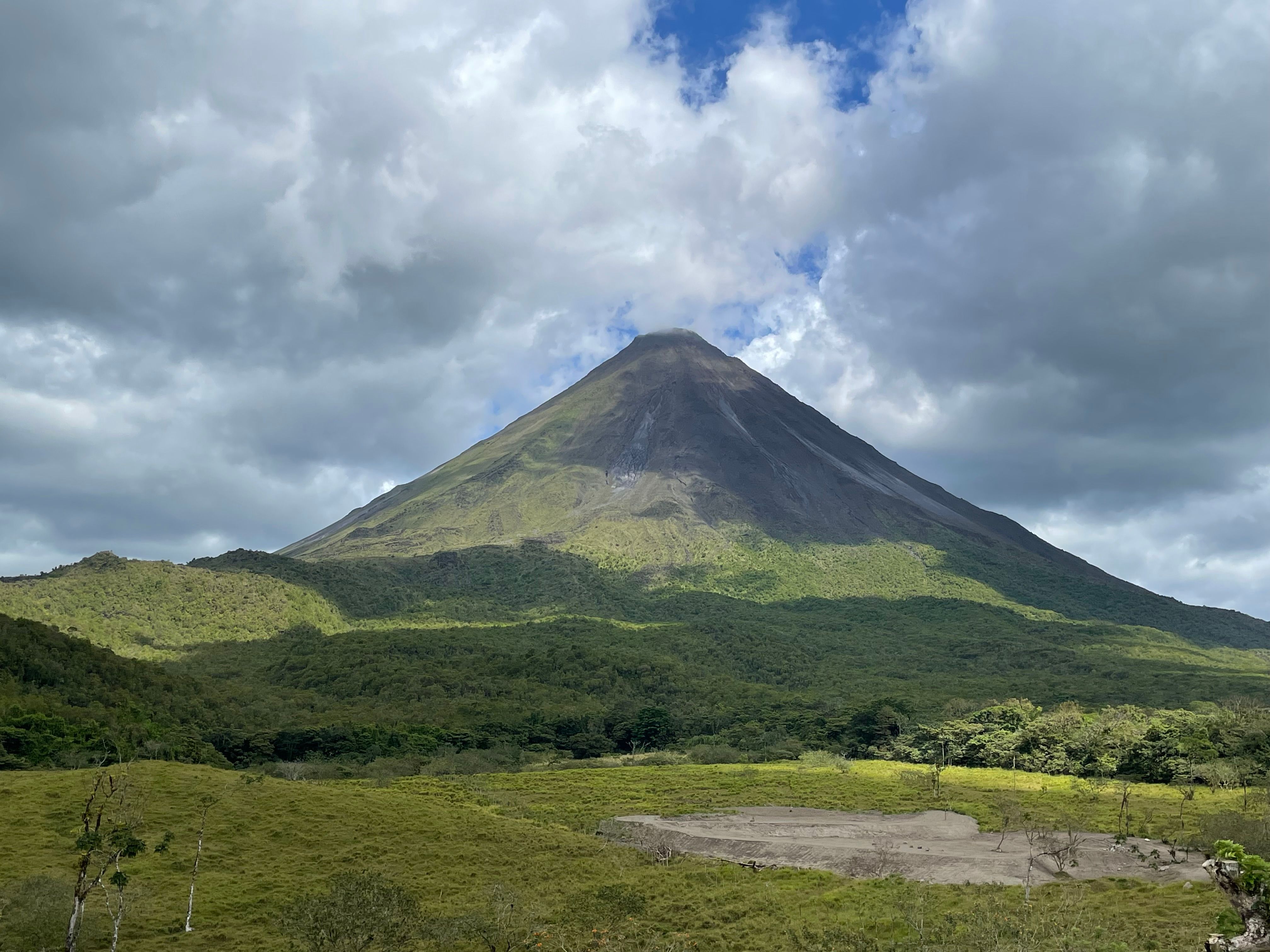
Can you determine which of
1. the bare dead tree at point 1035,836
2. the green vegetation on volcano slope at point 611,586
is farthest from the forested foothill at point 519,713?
the green vegetation on volcano slope at point 611,586

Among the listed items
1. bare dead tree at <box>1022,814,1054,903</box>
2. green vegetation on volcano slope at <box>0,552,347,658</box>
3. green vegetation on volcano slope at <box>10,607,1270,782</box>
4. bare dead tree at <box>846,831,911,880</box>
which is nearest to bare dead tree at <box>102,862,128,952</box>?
green vegetation on volcano slope at <box>10,607,1270,782</box>

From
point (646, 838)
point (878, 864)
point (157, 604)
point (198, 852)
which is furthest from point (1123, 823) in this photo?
point (157, 604)

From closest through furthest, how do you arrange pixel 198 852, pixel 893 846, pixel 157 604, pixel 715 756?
pixel 198 852 < pixel 893 846 < pixel 715 756 < pixel 157 604

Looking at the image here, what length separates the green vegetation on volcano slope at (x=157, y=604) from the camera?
Result: 5032 inches

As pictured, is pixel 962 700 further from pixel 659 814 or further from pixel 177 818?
pixel 177 818

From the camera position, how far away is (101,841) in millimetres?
28719

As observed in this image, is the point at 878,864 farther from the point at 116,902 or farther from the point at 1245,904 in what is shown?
the point at 116,902

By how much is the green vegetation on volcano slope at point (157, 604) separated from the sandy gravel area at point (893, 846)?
328ft

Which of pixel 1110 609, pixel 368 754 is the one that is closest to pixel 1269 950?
pixel 368 754

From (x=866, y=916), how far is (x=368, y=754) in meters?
60.6

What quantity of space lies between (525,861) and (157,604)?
119 metres

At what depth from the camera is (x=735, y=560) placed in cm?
19838

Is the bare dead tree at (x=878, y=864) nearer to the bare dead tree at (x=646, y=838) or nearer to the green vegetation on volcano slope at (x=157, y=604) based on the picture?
the bare dead tree at (x=646, y=838)

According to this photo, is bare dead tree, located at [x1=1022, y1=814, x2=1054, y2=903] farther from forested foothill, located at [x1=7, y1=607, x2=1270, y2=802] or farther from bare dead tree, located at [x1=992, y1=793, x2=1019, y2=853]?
forested foothill, located at [x1=7, y1=607, x2=1270, y2=802]
